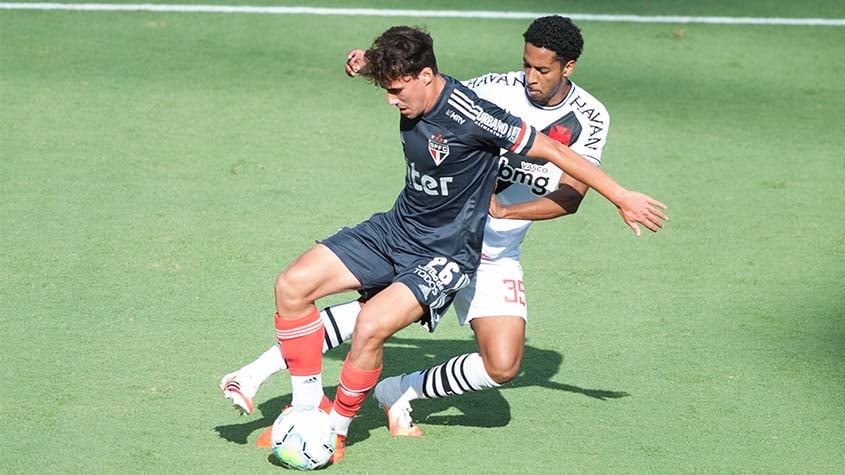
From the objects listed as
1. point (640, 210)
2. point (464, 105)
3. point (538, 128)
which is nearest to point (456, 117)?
point (464, 105)

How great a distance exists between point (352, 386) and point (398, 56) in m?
1.43

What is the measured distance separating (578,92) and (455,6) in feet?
23.1

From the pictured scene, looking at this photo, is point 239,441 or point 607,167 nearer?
point 239,441

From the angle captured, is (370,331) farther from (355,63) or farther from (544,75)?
(544,75)

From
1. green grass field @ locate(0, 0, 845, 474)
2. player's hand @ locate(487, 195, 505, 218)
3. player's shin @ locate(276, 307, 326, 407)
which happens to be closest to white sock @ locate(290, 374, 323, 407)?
player's shin @ locate(276, 307, 326, 407)

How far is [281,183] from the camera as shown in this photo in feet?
28.6

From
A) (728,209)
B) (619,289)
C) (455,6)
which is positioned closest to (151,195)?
(619,289)

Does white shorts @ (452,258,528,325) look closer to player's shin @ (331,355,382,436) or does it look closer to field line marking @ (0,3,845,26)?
player's shin @ (331,355,382,436)

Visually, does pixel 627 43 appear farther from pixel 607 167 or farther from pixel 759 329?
pixel 759 329

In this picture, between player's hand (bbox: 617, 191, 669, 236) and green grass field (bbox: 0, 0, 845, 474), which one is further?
green grass field (bbox: 0, 0, 845, 474)

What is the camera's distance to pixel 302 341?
544cm

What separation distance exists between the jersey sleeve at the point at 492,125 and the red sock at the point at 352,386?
1.11 meters

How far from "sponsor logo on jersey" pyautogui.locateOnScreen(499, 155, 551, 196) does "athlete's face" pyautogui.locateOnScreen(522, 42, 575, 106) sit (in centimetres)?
31

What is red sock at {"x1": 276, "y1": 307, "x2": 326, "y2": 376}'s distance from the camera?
542cm
